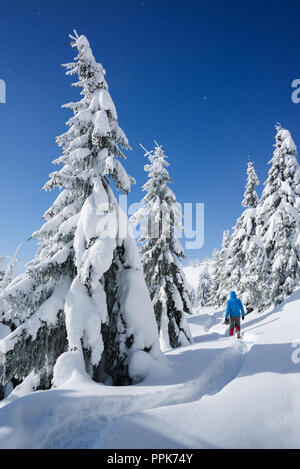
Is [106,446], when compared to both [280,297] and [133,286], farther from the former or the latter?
[280,297]

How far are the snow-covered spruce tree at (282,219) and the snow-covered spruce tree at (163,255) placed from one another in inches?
311

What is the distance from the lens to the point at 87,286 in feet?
23.4

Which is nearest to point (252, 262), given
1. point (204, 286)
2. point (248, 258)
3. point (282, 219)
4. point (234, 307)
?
point (248, 258)

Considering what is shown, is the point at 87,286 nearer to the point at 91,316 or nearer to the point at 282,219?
the point at 91,316

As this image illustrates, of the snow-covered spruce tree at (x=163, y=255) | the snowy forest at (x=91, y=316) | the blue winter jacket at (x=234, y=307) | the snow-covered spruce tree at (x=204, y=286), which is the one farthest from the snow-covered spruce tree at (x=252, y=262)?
the snow-covered spruce tree at (x=204, y=286)

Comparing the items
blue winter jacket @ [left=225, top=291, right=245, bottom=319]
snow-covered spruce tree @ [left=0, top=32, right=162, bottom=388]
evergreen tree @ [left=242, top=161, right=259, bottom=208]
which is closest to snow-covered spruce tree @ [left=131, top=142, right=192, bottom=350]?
blue winter jacket @ [left=225, top=291, right=245, bottom=319]

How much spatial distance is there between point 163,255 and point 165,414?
11951 mm

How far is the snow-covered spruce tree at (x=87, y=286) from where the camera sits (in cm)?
668

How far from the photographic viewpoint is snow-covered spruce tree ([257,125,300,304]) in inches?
721

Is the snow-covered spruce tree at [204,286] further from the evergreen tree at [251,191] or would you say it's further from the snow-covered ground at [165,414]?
the snow-covered ground at [165,414]

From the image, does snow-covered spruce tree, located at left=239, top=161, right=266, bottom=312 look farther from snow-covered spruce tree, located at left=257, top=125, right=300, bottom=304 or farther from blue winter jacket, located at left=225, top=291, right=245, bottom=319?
blue winter jacket, located at left=225, top=291, right=245, bottom=319

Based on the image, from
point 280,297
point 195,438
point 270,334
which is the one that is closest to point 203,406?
point 195,438

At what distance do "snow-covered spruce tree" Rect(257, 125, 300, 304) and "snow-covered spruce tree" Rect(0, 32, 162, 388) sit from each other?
1459 cm

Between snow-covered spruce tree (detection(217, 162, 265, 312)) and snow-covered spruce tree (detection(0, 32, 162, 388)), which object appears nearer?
snow-covered spruce tree (detection(0, 32, 162, 388))
